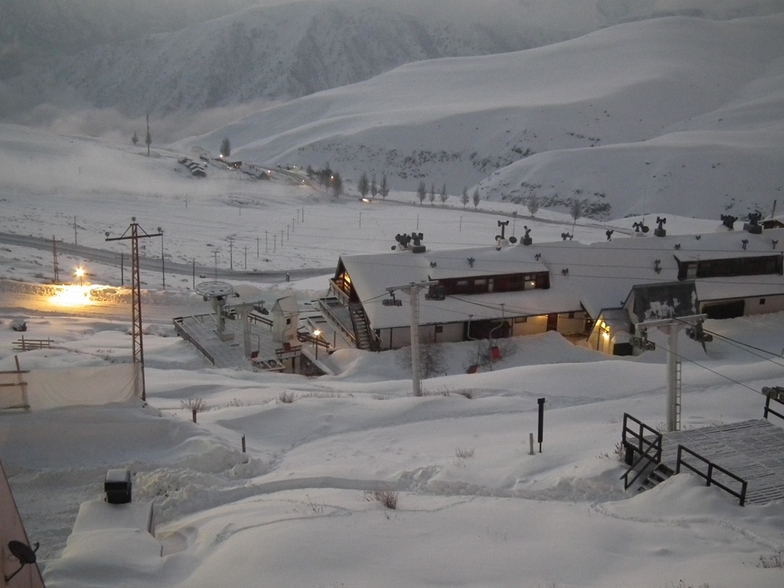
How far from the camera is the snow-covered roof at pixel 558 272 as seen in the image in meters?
35.6

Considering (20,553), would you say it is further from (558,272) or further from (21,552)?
(558,272)

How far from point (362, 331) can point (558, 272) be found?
11.1m

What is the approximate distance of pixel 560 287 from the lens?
123 ft

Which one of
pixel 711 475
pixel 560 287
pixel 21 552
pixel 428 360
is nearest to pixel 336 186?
pixel 560 287

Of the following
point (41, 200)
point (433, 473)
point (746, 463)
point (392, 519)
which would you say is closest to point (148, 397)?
point (433, 473)

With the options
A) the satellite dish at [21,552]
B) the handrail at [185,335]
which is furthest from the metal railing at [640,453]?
the handrail at [185,335]

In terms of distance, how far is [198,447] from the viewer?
1612 centimetres

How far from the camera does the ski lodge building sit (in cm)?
3441

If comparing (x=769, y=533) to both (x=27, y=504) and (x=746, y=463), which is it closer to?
(x=746, y=463)

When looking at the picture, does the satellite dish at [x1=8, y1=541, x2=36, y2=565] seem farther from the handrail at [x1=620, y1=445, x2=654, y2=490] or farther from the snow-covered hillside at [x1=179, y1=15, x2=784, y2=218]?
the snow-covered hillside at [x1=179, y1=15, x2=784, y2=218]

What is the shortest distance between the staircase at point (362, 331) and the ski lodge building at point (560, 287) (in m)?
0.06

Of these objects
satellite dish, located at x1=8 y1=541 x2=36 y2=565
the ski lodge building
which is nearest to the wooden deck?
satellite dish, located at x1=8 y1=541 x2=36 y2=565

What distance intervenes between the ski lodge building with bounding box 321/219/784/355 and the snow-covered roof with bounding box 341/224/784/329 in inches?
2.1

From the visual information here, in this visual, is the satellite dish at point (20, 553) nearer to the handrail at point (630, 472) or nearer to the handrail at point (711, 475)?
the handrail at point (630, 472)
